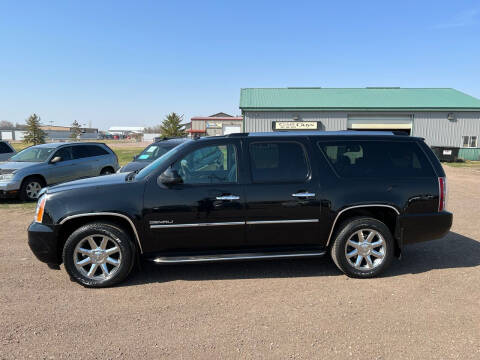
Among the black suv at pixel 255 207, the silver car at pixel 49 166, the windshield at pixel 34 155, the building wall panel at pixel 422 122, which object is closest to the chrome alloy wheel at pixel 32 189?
the silver car at pixel 49 166

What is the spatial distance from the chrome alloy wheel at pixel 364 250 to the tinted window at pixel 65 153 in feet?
29.9

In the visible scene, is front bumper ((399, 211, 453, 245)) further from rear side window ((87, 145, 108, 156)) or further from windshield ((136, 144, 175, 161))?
rear side window ((87, 145, 108, 156))

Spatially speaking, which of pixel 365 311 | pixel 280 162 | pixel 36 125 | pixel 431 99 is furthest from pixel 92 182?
pixel 36 125

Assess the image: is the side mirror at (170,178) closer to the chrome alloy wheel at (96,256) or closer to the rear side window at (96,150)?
the chrome alloy wheel at (96,256)

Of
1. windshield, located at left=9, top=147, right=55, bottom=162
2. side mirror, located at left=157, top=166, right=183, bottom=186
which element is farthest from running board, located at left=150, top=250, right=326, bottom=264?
windshield, located at left=9, top=147, right=55, bottom=162

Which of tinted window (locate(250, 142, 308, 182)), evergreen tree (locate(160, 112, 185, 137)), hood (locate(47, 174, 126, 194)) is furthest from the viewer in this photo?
evergreen tree (locate(160, 112, 185, 137))

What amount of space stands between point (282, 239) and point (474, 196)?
28.7 feet

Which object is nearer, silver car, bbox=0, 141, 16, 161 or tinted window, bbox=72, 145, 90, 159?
tinted window, bbox=72, 145, 90, 159

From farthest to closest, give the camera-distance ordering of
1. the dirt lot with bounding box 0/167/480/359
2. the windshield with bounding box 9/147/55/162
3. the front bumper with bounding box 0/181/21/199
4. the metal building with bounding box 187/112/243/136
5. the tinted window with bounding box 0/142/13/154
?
the metal building with bounding box 187/112/243/136, the tinted window with bounding box 0/142/13/154, the windshield with bounding box 9/147/55/162, the front bumper with bounding box 0/181/21/199, the dirt lot with bounding box 0/167/480/359

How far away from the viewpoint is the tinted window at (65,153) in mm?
10097

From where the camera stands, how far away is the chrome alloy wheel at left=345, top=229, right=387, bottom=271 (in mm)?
4184

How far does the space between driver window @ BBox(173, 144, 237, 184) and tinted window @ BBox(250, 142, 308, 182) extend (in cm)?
27

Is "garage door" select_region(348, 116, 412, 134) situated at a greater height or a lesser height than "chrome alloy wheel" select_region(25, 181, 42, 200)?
greater

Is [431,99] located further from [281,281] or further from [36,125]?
[36,125]
